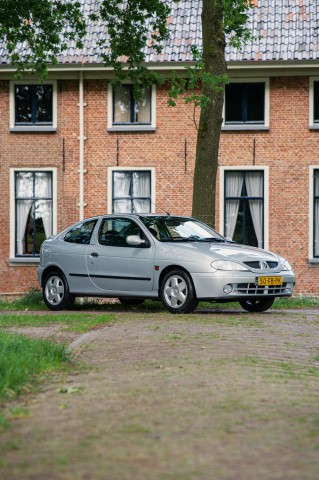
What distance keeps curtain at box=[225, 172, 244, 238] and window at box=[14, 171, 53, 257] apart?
454 centimetres

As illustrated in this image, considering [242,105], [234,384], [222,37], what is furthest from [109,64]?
[234,384]

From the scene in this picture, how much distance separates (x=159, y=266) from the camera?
49.8ft

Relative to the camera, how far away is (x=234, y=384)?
24.3 feet

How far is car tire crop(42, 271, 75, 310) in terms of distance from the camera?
16.9m

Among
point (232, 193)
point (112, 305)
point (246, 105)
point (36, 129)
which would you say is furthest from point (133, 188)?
point (112, 305)

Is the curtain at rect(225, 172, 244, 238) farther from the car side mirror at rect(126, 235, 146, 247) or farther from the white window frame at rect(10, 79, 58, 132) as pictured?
the car side mirror at rect(126, 235, 146, 247)

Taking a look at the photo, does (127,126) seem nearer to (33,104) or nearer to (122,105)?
(122,105)

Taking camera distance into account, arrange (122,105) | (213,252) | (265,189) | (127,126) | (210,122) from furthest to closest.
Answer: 1. (122,105)
2. (127,126)
3. (265,189)
4. (210,122)
5. (213,252)

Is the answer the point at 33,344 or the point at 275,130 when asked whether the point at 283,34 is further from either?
the point at 33,344

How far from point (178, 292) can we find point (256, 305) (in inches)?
69.1

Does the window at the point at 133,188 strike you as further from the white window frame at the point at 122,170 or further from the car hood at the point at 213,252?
the car hood at the point at 213,252

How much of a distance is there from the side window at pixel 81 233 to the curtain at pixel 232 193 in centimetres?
920

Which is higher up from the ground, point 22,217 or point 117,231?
point 117,231

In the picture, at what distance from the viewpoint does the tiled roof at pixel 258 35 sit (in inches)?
991
